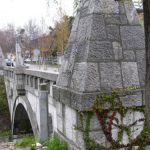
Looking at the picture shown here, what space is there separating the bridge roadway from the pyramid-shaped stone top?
3.73 metres

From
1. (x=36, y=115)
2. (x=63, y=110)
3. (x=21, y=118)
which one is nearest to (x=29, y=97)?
(x=36, y=115)

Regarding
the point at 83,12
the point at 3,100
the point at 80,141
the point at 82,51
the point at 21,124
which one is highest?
the point at 83,12

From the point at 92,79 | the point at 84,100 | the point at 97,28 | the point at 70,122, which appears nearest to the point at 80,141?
the point at 70,122

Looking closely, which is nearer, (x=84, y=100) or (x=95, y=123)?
(x=84, y=100)

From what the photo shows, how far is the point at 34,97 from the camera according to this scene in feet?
57.1

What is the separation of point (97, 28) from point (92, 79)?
67cm

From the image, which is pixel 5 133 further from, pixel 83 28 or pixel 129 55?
pixel 129 55

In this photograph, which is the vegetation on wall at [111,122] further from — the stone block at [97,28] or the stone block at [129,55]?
the stone block at [97,28]

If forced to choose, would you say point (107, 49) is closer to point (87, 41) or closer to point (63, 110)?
point (87, 41)

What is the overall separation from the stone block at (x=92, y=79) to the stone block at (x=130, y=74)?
37 centimetres

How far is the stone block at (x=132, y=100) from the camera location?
461cm

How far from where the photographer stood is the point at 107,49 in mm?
4664

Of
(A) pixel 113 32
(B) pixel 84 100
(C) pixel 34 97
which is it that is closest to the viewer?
(B) pixel 84 100

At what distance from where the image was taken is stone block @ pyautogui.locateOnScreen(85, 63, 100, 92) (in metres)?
4.49
